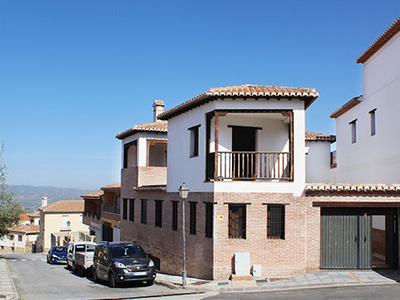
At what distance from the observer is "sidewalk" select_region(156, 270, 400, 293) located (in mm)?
14773

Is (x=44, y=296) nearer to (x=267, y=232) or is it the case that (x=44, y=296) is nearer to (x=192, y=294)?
(x=192, y=294)

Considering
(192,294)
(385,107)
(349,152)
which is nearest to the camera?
(192,294)

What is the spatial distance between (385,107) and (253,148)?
22.8 ft

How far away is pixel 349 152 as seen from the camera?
83.8ft

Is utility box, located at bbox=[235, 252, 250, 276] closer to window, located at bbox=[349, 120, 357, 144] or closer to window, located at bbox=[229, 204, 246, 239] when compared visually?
window, located at bbox=[229, 204, 246, 239]

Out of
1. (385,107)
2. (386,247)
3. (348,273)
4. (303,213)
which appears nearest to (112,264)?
(303,213)

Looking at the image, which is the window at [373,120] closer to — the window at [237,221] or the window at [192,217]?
the window at [237,221]

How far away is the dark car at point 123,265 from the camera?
16547 millimetres

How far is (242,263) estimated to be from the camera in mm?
16062

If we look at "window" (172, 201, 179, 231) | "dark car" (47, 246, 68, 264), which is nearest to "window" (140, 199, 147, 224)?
Result: "window" (172, 201, 179, 231)

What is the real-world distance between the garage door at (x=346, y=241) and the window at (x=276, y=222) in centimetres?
150

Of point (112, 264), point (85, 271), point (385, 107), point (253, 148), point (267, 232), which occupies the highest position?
point (385, 107)

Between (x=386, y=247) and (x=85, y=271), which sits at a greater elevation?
(x=386, y=247)

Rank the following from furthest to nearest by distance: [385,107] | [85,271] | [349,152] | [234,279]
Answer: [349,152] → [85,271] → [385,107] → [234,279]
